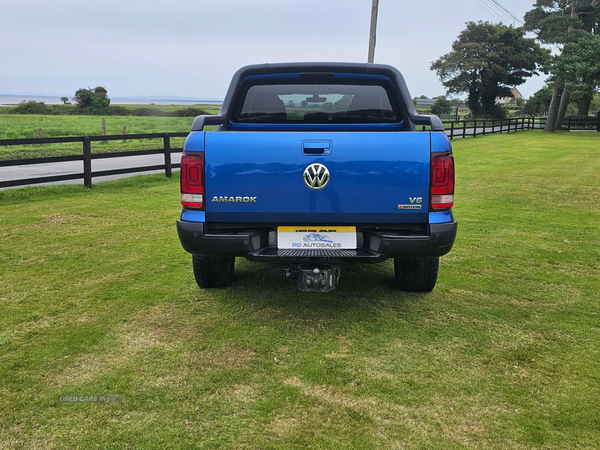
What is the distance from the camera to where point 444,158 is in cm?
344

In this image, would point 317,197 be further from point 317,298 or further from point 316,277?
point 317,298

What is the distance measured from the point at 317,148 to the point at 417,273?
1.64 m

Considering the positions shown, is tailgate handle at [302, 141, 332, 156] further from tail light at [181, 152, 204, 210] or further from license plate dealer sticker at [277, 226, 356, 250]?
tail light at [181, 152, 204, 210]

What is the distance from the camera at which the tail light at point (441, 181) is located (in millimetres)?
3418

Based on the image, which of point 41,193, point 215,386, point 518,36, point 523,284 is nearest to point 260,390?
point 215,386

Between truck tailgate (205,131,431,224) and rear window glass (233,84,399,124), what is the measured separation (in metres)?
1.16

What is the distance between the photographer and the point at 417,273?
4.37 metres

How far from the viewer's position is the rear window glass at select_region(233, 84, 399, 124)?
4535 millimetres

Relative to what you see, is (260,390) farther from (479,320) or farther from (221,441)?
(479,320)

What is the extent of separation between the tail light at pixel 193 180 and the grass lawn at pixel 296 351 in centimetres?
96

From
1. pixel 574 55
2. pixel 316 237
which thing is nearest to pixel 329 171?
pixel 316 237

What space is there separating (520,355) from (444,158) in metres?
1.41

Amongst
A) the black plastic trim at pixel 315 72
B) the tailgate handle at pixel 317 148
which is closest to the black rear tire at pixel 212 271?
the black plastic trim at pixel 315 72

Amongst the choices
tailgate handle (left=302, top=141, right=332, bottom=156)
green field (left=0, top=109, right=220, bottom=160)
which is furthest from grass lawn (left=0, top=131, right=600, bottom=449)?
green field (left=0, top=109, right=220, bottom=160)
